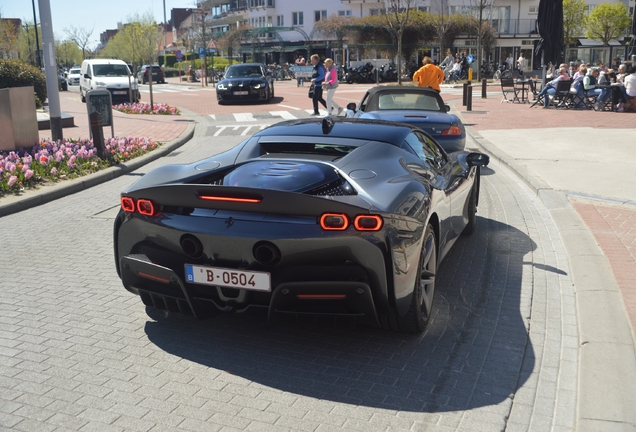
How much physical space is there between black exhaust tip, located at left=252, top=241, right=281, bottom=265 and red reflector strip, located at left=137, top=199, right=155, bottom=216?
789 millimetres

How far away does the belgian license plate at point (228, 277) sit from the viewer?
4014 millimetres

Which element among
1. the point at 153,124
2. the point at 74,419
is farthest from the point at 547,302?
the point at 153,124

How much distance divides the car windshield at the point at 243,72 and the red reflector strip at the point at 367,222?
24.5 m

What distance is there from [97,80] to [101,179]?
18343mm

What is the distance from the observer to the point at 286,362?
4234 millimetres

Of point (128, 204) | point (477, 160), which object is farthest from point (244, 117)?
point (128, 204)

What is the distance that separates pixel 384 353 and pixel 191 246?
137cm

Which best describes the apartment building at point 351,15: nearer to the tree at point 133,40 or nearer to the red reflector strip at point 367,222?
the tree at point 133,40

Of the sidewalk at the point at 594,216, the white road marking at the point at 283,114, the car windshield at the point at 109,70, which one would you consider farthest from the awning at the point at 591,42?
the sidewalk at the point at 594,216

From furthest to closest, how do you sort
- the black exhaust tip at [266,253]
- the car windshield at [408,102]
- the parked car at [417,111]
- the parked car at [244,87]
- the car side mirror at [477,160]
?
1. the parked car at [244,87]
2. the car windshield at [408,102]
3. the parked car at [417,111]
4. the car side mirror at [477,160]
5. the black exhaust tip at [266,253]

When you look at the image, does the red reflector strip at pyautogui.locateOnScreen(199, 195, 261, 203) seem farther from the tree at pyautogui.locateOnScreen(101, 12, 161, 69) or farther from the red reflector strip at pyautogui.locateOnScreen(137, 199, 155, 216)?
the tree at pyautogui.locateOnScreen(101, 12, 161, 69)

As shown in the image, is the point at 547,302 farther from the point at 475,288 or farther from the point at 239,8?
the point at 239,8

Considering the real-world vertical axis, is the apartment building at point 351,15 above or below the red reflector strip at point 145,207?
above

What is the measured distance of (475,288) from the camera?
5.61 metres
